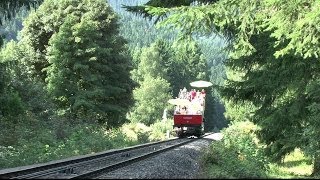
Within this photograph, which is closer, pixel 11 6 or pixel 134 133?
pixel 11 6

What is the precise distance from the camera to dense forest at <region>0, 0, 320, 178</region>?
10555 mm

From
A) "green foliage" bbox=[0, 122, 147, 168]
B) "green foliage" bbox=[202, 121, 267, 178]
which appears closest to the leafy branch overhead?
"green foliage" bbox=[0, 122, 147, 168]

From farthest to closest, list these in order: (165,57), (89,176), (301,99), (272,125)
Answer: (165,57) → (272,125) → (301,99) → (89,176)

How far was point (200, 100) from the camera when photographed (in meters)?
34.1

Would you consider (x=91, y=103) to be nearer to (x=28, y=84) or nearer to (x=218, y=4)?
(x=28, y=84)

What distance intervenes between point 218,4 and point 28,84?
58.5 feet

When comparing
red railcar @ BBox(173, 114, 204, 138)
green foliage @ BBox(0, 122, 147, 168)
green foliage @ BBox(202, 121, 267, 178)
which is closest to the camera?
green foliage @ BBox(202, 121, 267, 178)

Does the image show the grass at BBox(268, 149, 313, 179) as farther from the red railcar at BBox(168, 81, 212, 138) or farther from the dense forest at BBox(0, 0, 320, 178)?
the red railcar at BBox(168, 81, 212, 138)

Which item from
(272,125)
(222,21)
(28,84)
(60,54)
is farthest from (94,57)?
(222,21)

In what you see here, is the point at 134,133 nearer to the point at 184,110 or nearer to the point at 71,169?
the point at 184,110

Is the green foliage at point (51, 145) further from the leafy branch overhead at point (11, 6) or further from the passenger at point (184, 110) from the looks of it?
the passenger at point (184, 110)

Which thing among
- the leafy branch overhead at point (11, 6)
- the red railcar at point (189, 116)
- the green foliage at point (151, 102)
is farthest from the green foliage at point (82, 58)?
the green foliage at point (151, 102)

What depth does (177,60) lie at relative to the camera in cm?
2592

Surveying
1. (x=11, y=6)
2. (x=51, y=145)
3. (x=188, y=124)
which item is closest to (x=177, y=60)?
(x=188, y=124)
